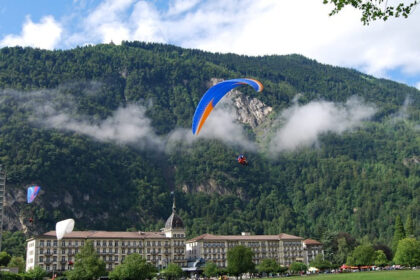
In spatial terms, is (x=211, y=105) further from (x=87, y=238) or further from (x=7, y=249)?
(x=7, y=249)

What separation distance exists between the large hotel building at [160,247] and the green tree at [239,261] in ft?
123

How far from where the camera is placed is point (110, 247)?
144 metres

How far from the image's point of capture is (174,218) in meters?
159

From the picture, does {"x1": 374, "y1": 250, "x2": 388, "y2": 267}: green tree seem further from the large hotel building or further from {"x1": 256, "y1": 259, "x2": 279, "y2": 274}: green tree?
the large hotel building

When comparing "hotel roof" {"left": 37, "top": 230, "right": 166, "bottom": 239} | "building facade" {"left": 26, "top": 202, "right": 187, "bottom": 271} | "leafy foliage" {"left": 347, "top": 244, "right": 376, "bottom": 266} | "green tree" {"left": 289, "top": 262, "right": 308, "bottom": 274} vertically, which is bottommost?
"green tree" {"left": 289, "top": 262, "right": 308, "bottom": 274}

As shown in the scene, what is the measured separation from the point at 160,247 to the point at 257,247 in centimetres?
3414

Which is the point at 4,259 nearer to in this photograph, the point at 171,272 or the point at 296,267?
the point at 171,272

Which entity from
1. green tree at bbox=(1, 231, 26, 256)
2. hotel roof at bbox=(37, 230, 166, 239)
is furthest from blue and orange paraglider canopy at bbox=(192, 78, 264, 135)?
green tree at bbox=(1, 231, 26, 256)

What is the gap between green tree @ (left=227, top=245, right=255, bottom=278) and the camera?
373 ft

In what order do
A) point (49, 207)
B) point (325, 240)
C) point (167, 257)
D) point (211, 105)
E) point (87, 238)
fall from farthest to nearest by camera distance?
point (49, 207) → point (325, 240) → point (167, 257) → point (87, 238) → point (211, 105)

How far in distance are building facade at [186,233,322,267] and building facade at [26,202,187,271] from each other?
693 centimetres

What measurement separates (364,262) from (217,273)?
139 feet

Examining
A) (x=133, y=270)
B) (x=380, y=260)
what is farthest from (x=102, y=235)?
(x=380, y=260)

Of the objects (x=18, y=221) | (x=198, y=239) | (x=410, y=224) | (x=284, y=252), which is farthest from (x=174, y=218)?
(x=410, y=224)
